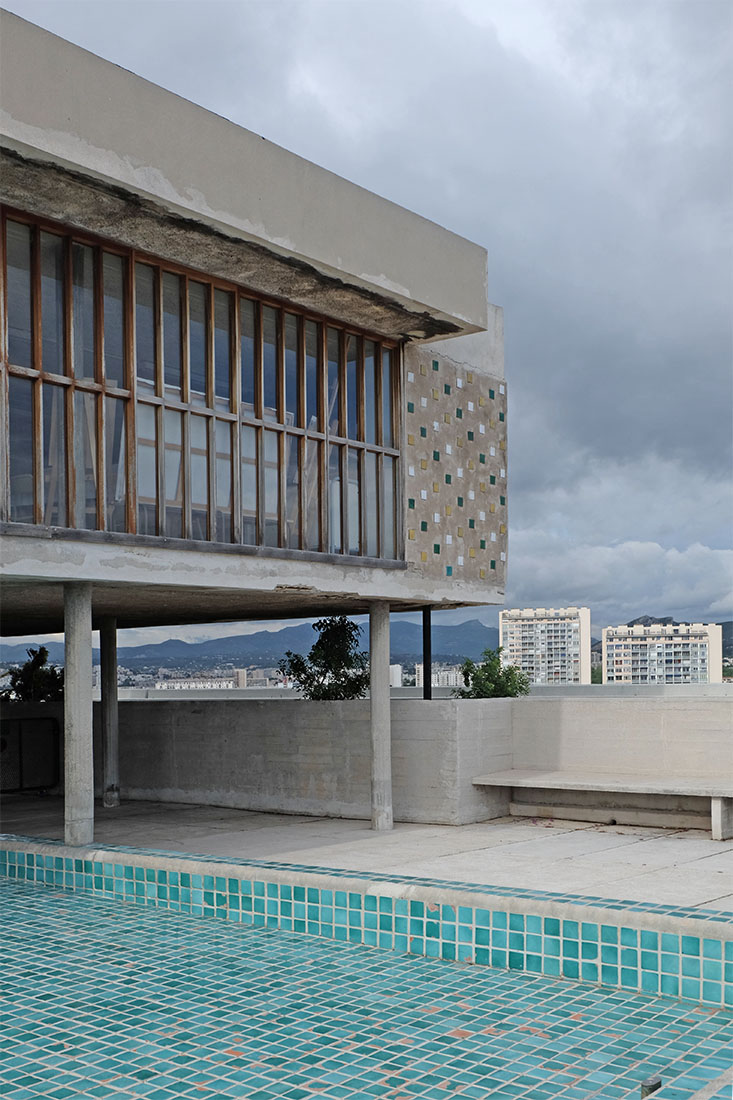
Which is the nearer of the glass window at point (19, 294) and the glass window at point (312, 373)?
the glass window at point (19, 294)

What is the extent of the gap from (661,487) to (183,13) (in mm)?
Result: 109718

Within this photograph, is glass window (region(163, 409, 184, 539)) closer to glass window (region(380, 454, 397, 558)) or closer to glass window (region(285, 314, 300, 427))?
glass window (region(285, 314, 300, 427))

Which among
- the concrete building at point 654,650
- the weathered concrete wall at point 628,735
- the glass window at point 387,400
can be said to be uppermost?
the glass window at point 387,400

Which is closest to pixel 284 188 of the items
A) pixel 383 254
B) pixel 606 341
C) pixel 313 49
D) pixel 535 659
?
pixel 383 254

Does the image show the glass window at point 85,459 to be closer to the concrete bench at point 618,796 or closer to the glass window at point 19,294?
the glass window at point 19,294

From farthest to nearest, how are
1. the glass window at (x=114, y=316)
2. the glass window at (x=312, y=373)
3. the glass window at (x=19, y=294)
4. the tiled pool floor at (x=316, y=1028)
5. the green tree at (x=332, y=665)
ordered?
the green tree at (x=332, y=665) → the glass window at (x=312, y=373) → the glass window at (x=114, y=316) → the glass window at (x=19, y=294) → the tiled pool floor at (x=316, y=1028)

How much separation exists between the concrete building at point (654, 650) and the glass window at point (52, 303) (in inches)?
1771

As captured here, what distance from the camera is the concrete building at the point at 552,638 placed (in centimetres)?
5025

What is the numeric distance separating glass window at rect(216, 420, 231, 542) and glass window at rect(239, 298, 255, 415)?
0.42 metres

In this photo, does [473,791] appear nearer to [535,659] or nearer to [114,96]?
[114,96]

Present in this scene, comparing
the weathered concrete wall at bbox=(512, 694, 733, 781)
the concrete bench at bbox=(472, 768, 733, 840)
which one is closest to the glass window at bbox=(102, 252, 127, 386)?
the concrete bench at bbox=(472, 768, 733, 840)

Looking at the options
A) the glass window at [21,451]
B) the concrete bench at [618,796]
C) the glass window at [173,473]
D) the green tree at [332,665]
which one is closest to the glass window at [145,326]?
the glass window at [173,473]

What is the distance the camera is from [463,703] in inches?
512

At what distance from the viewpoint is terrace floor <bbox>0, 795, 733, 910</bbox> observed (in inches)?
328
